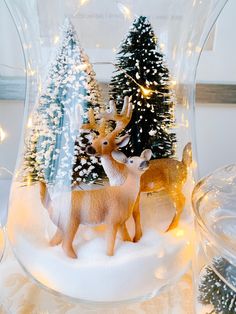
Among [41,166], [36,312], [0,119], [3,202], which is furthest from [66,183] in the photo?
[0,119]

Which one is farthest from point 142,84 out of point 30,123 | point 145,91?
point 30,123

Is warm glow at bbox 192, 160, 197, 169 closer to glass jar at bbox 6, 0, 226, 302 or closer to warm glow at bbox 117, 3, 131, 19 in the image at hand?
glass jar at bbox 6, 0, 226, 302

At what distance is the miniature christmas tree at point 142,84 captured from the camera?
0.31 meters

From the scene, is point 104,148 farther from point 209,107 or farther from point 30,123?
point 209,107

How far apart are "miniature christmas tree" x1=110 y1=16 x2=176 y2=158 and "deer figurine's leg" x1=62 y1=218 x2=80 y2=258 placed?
0.07 m

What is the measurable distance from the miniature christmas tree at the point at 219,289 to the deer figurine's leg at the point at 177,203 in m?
0.05

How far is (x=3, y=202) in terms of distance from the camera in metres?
0.60

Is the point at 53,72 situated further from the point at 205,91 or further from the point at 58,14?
the point at 205,91

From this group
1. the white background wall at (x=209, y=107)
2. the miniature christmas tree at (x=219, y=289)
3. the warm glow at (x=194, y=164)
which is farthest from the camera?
the white background wall at (x=209, y=107)

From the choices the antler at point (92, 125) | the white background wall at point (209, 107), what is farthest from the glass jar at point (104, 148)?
the white background wall at point (209, 107)

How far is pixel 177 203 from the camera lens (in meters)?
0.35

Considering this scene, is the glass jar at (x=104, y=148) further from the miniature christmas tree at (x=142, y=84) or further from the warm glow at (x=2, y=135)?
the warm glow at (x=2, y=135)

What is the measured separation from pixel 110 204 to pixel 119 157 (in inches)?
1.5

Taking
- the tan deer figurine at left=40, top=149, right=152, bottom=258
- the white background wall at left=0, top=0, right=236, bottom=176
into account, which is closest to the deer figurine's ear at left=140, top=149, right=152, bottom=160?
the tan deer figurine at left=40, top=149, right=152, bottom=258
